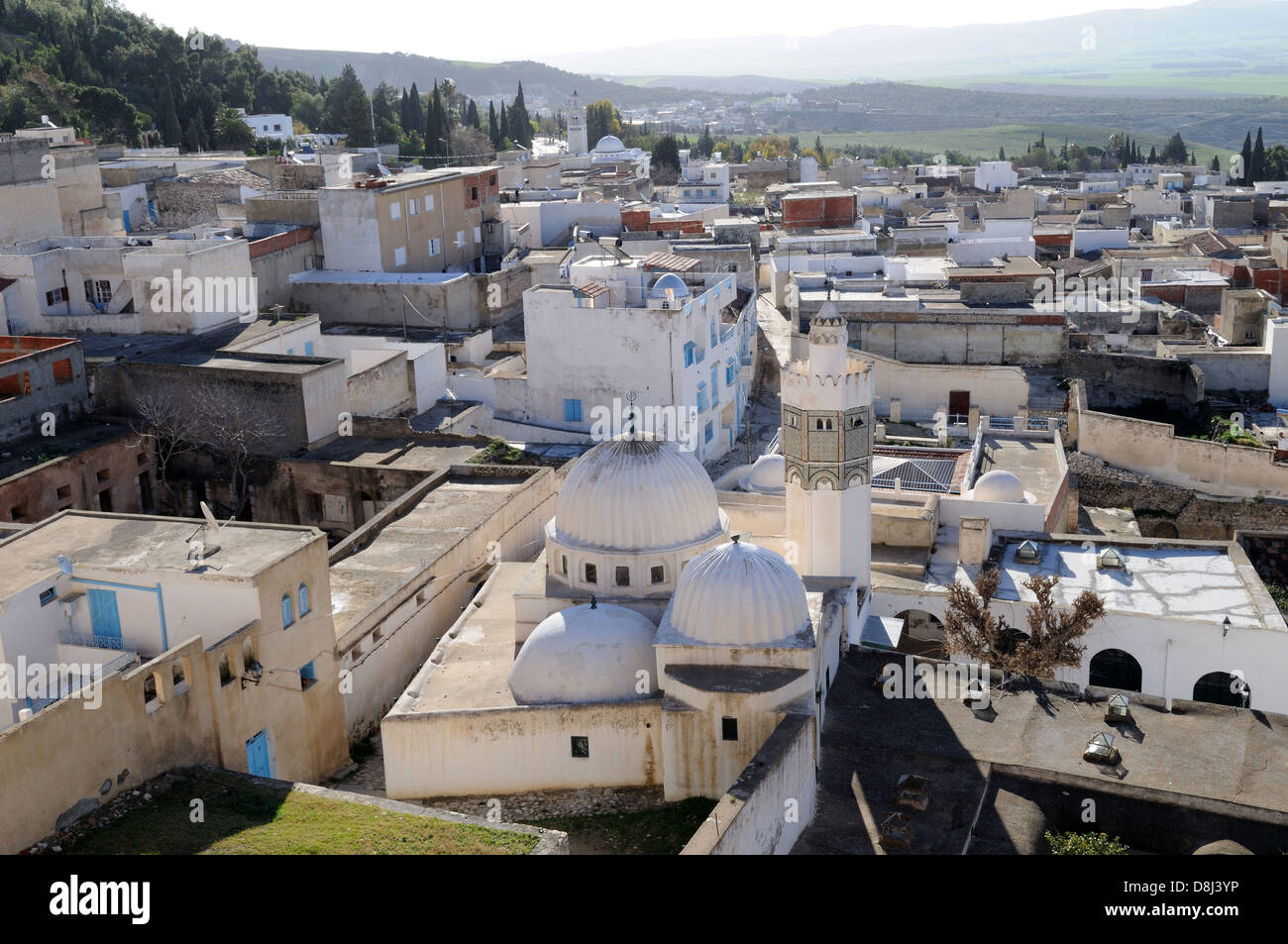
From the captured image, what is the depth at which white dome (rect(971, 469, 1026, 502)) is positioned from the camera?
34.8 m

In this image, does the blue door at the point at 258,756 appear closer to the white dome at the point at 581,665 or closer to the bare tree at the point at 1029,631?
the white dome at the point at 581,665

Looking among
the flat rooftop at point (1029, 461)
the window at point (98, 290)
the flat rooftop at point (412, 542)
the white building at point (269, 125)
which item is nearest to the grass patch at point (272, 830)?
the flat rooftop at point (412, 542)

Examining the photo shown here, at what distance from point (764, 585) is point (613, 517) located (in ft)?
14.1

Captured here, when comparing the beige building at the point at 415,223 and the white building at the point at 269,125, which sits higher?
the white building at the point at 269,125

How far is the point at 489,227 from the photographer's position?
209 feet

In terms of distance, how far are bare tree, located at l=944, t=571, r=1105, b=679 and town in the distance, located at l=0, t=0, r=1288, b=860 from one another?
0.14 metres

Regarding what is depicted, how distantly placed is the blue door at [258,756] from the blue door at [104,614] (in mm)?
2881

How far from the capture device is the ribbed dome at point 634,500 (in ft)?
84.8

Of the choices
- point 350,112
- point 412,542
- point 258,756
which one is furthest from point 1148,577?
point 350,112

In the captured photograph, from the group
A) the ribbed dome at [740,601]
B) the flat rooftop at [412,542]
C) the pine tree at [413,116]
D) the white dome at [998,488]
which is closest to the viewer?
the ribbed dome at [740,601]

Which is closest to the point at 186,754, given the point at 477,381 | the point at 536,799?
the point at 536,799

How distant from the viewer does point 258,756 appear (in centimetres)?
2289

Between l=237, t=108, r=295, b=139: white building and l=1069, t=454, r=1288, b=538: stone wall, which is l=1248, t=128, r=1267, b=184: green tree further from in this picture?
l=237, t=108, r=295, b=139: white building

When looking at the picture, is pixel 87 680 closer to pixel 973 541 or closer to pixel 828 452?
pixel 828 452
